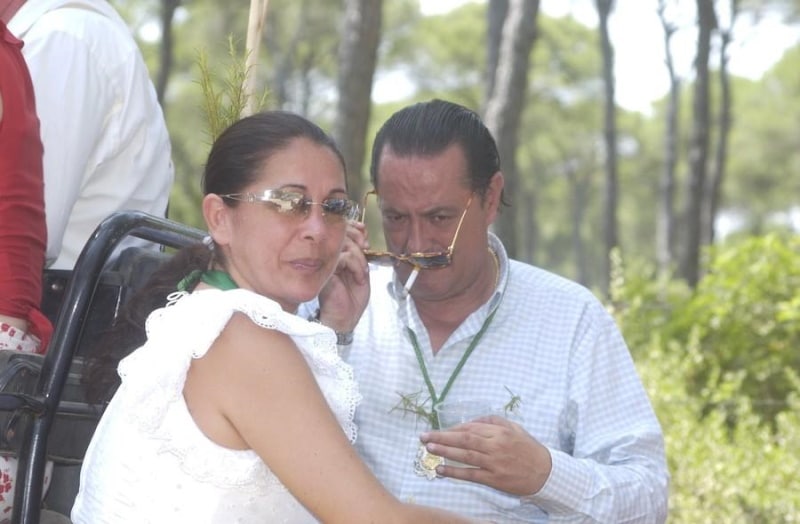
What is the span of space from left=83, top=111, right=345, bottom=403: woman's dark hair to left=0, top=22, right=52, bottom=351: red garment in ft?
0.78

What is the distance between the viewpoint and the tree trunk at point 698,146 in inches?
691

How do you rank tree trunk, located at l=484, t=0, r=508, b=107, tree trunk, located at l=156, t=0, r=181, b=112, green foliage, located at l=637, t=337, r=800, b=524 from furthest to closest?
tree trunk, located at l=156, t=0, r=181, b=112 < tree trunk, located at l=484, t=0, r=508, b=107 < green foliage, located at l=637, t=337, r=800, b=524

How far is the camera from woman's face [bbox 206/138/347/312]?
2.68 meters

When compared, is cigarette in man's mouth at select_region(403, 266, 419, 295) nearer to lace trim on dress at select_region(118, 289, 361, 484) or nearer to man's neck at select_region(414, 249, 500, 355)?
man's neck at select_region(414, 249, 500, 355)

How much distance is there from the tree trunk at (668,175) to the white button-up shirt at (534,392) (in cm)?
1381

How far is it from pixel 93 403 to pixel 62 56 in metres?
1.00

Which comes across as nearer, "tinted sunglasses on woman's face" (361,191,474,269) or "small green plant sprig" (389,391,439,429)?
"small green plant sprig" (389,391,439,429)

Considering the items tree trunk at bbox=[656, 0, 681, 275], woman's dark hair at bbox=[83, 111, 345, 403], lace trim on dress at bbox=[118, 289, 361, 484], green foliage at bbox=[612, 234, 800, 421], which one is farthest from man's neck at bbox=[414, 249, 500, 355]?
tree trunk at bbox=[656, 0, 681, 275]

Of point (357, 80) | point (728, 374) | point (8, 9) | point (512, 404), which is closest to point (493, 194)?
point (512, 404)

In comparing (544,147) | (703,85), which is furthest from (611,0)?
(544,147)

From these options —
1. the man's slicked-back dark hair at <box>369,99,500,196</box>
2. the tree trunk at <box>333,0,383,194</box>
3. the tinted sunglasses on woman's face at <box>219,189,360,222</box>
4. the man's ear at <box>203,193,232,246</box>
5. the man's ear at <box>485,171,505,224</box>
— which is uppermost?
the tree trunk at <box>333,0,383,194</box>

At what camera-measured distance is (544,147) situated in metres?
49.8

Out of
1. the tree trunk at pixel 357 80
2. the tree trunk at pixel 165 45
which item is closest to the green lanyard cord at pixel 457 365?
the tree trunk at pixel 357 80

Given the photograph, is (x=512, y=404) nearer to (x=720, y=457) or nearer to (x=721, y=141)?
(x=720, y=457)
